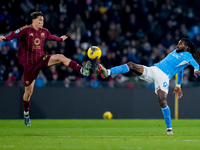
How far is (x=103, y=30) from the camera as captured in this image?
20.8 meters

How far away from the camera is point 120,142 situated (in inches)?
326

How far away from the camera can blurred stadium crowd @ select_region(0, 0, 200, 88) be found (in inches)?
703

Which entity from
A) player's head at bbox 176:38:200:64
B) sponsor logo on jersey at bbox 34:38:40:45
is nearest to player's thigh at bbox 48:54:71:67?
sponsor logo on jersey at bbox 34:38:40:45

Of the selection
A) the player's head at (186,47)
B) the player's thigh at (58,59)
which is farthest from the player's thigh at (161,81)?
the player's thigh at (58,59)

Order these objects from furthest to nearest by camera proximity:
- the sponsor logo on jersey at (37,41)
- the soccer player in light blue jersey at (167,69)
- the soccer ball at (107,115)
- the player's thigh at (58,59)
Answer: the soccer ball at (107,115)
the sponsor logo on jersey at (37,41)
the player's thigh at (58,59)
the soccer player in light blue jersey at (167,69)

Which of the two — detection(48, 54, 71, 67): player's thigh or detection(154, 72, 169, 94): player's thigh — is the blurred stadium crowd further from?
detection(154, 72, 169, 94): player's thigh

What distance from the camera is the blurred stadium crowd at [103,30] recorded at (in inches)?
703

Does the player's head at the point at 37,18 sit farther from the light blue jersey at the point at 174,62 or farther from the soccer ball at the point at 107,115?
the soccer ball at the point at 107,115

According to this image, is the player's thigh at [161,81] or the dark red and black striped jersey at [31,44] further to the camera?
the dark red and black striped jersey at [31,44]

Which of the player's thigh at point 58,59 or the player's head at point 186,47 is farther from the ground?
the player's head at point 186,47

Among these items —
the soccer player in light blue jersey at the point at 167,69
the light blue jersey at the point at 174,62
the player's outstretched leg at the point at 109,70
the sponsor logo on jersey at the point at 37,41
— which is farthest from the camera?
the sponsor logo on jersey at the point at 37,41

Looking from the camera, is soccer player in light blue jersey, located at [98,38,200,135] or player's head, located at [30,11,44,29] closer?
soccer player in light blue jersey, located at [98,38,200,135]

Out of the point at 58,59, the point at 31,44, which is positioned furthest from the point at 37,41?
the point at 58,59

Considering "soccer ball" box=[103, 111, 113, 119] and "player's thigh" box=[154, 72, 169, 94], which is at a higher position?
"player's thigh" box=[154, 72, 169, 94]
